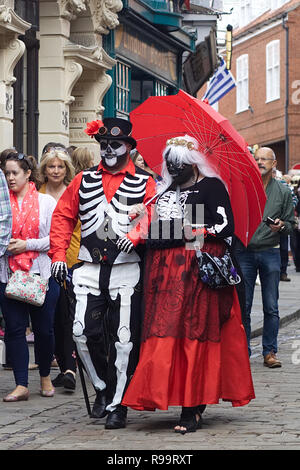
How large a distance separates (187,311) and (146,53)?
14289mm

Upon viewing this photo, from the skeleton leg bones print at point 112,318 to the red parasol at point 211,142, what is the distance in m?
0.93

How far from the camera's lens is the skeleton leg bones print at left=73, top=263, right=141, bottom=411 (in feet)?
24.9

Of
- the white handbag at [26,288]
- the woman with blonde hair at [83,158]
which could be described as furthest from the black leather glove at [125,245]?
the woman with blonde hair at [83,158]

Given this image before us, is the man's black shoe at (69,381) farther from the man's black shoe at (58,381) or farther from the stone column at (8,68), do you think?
the stone column at (8,68)

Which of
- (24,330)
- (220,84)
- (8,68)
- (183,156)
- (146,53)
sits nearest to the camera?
(183,156)

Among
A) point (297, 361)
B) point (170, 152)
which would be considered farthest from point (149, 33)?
point (170, 152)

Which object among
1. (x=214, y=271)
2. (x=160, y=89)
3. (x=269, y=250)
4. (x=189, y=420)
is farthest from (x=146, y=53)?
(x=189, y=420)

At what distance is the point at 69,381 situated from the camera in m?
9.23

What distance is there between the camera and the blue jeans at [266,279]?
10727 millimetres

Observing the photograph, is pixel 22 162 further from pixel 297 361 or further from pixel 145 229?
pixel 297 361

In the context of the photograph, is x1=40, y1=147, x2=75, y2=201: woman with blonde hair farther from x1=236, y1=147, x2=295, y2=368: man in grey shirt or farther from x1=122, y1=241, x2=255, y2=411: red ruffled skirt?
x1=122, y1=241, x2=255, y2=411: red ruffled skirt

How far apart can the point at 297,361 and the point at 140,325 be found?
3.97 m

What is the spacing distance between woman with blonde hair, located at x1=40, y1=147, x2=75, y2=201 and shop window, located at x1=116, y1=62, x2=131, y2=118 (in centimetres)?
949

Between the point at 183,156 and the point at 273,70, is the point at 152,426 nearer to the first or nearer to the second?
the point at 183,156
